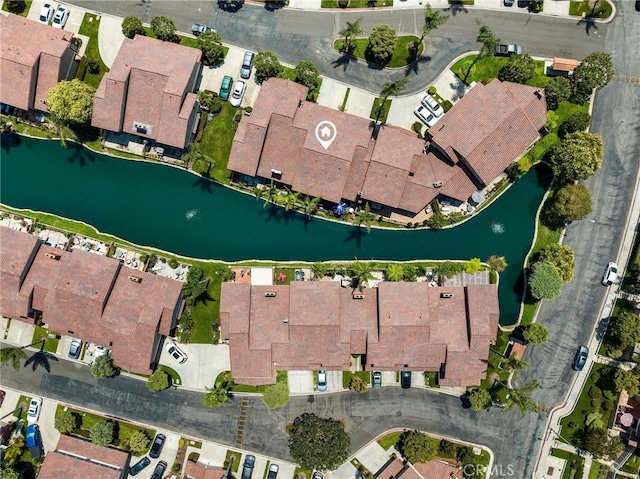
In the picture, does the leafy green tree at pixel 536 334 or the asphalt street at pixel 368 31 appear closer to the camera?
the leafy green tree at pixel 536 334

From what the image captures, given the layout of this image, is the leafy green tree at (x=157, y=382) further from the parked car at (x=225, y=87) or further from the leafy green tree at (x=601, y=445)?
the leafy green tree at (x=601, y=445)

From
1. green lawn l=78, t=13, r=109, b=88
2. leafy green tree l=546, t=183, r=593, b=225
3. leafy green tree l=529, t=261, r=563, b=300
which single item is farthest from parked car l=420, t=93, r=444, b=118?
green lawn l=78, t=13, r=109, b=88

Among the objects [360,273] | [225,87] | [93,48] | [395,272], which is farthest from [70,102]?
[395,272]

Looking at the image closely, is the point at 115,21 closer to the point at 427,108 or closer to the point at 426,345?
the point at 427,108

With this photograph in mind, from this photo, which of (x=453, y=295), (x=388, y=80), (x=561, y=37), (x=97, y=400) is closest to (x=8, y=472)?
(x=97, y=400)

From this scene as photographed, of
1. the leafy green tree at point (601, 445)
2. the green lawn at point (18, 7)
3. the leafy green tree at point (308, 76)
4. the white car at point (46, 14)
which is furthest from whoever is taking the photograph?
the green lawn at point (18, 7)

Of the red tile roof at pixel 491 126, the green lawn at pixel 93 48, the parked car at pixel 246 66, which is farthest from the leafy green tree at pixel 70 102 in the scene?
the red tile roof at pixel 491 126

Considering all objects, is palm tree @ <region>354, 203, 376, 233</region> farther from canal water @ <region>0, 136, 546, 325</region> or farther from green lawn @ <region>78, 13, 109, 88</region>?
green lawn @ <region>78, 13, 109, 88</region>

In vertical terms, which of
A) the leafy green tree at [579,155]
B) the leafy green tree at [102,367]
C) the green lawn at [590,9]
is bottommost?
the leafy green tree at [102,367]
